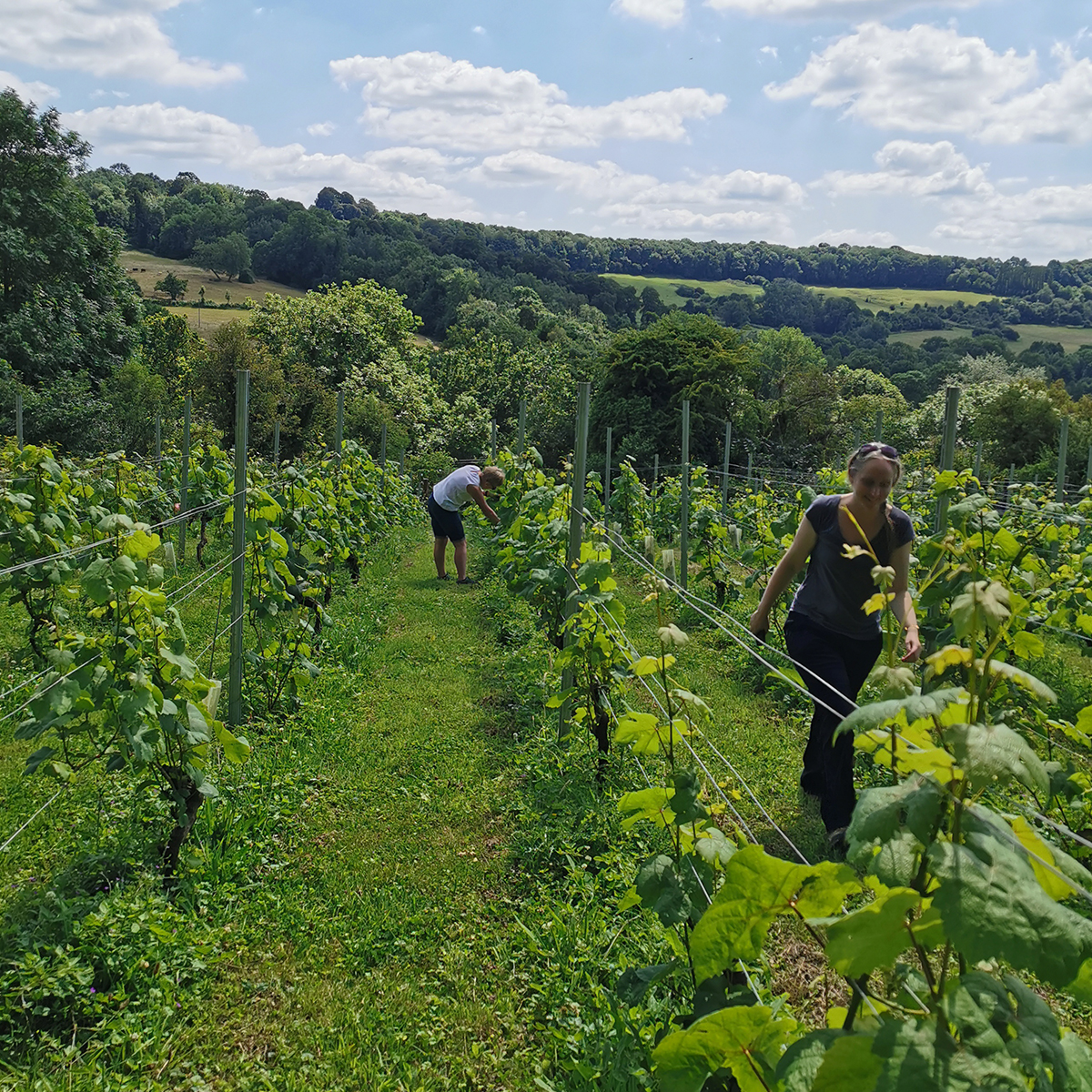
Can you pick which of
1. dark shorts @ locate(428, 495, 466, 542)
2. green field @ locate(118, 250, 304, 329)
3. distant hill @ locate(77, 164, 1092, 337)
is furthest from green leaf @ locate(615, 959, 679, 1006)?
distant hill @ locate(77, 164, 1092, 337)

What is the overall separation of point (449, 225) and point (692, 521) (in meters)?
89.4

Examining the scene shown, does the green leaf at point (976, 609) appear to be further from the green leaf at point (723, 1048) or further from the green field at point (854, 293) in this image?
the green field at point (854, 293)

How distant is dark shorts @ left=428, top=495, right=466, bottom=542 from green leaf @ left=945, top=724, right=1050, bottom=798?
835 cm

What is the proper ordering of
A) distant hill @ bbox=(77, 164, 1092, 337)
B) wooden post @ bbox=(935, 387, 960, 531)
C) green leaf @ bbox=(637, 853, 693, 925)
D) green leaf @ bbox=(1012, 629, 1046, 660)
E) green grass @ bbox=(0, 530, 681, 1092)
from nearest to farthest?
green leaf @ bbox=(637, 853, 693, 925), green grass @ bbox=(0, 530, 681, 1092), green leaf @ bbox=(1012, 629, 1046, 660), wooden post @ bbox=(935, 387, 960, 531), distant hill @ bbox=(77, 164, 1092, 337)

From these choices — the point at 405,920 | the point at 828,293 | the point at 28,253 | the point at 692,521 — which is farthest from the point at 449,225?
the point at 405,920

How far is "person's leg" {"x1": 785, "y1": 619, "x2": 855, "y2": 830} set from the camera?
11.8 ft

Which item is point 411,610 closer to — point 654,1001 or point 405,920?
point 405,920

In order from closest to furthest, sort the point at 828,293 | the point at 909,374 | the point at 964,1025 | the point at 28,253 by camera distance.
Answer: the point at 964,1025, the point at 28,253, the point at 909,374, the point at 828,293

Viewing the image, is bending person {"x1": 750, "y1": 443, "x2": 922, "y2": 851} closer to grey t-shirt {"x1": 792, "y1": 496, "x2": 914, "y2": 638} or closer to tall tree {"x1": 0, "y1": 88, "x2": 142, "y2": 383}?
grey t-shirt {"x1": 792, "y1": 496, "x2": 914, "y2": 638}

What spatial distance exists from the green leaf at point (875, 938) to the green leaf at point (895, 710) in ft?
0.70

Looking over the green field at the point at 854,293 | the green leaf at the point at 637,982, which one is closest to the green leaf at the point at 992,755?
the green leaf at the point at 637,982

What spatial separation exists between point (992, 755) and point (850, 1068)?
446 millimetres

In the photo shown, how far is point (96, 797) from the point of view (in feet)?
12.4

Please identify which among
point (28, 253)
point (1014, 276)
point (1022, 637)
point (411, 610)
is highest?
point (1014, 276)
